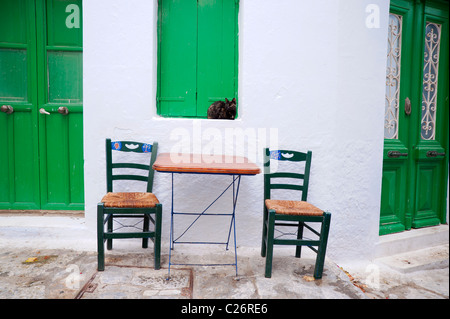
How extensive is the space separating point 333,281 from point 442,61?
141 inches

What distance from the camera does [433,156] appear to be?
4328mm

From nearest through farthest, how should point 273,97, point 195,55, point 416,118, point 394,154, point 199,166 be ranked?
point 199,166 < point 273,97 < point 195,55 < point 394,154 < point 416,118

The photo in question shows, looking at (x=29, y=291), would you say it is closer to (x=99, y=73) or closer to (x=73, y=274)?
(x=73, y=274)

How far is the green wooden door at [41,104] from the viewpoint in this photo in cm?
357

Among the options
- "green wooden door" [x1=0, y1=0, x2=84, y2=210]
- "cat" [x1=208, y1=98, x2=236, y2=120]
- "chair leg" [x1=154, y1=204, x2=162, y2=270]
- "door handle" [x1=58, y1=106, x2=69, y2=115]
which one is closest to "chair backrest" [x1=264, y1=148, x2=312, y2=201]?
"cat" [x1=208, y1=98, x2=236, y2=120]

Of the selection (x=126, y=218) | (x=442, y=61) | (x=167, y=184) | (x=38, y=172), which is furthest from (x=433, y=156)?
(x=38, y=172)

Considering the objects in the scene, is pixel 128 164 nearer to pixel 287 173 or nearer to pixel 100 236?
pixel 100 236

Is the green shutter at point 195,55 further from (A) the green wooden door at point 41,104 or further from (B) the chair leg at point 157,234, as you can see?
(B) the chair leg at point 157,234

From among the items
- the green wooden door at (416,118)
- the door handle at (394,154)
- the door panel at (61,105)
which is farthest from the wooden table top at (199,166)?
the green wooden door at (416,118)

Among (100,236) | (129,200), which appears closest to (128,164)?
(129,200)

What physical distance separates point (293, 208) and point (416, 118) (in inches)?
105

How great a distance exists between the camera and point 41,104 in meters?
3.62

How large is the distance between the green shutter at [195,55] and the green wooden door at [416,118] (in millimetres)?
2115

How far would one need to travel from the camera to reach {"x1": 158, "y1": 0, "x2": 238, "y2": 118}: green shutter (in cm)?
349
